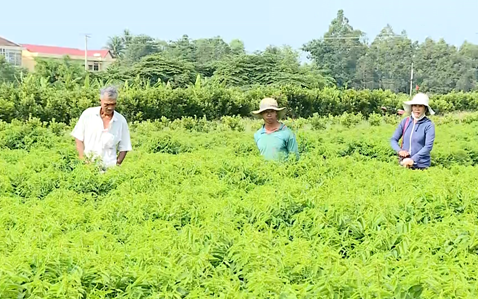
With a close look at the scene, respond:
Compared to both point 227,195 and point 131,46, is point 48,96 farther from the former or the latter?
point 131,46

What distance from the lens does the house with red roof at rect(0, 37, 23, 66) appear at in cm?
7481

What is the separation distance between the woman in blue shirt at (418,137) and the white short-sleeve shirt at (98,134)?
135 inches

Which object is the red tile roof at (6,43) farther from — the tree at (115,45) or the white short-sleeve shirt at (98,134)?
the white short-sleeve shirt at (98,134)

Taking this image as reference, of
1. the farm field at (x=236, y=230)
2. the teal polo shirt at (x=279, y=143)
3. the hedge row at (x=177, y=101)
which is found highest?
the teal polo shirt at (x=279, y=143)

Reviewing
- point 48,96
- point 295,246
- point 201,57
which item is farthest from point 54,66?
point 295,246

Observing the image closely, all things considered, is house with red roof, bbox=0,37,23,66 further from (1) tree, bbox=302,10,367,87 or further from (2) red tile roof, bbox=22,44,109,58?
(1) tree, bbox=302,10,367,87

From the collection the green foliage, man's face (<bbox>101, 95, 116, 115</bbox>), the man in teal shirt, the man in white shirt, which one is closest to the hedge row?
the green foliage

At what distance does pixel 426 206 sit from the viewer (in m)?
4.57

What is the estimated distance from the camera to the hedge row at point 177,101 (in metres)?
18.9

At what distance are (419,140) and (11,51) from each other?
249 feet

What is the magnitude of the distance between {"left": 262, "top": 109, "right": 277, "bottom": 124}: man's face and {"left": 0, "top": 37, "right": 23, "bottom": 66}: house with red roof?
73411 millimetres

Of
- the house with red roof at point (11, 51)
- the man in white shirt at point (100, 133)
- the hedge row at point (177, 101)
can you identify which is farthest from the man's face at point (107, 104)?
the house with red roof at point (11, 51)

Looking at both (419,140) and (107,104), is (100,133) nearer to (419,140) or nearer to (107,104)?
(107,104)

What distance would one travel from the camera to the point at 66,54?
74.9 m
